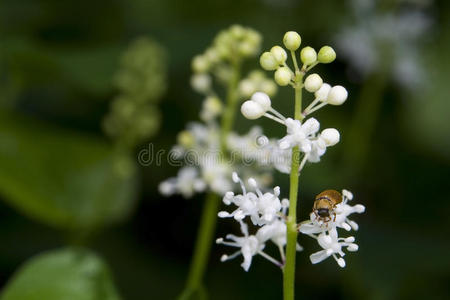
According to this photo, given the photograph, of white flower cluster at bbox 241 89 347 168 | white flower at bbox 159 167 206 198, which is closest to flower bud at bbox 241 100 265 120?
white flower cluster at bbox 241 89 347 168

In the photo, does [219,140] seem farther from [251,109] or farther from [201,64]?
[251,109]

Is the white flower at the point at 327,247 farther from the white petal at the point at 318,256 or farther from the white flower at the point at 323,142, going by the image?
the white flower at the point at 323,142

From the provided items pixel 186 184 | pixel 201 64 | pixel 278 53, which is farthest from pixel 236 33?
pixel 278 53

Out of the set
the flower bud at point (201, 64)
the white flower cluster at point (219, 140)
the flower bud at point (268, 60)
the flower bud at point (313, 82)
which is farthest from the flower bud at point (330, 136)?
the flower bud at point (201, 64)

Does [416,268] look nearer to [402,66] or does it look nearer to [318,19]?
[402,66]

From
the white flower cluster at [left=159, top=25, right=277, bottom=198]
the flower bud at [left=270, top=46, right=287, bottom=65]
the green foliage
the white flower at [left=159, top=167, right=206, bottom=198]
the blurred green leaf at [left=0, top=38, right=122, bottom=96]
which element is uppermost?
the blurred green leaf at [left=0, top=38, right=122, bottom=96]

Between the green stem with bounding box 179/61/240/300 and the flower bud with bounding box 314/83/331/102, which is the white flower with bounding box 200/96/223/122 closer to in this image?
the green stem with bounding box 179/61/240/300

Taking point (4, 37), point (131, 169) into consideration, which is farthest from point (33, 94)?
point (131, 169)
